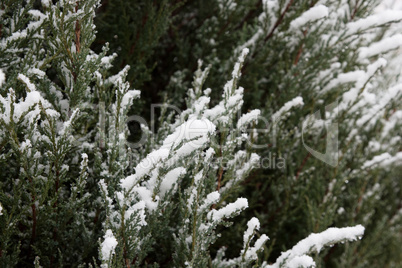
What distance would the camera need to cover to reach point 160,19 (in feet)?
7.77

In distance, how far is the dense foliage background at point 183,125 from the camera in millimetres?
1454

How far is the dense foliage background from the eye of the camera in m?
1.45

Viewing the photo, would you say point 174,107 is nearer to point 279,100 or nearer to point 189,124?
point 279,100

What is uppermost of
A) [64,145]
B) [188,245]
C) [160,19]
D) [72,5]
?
[160,19]

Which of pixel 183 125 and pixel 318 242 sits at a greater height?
pixel 183 125

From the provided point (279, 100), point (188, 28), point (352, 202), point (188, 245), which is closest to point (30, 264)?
point (188, 245)

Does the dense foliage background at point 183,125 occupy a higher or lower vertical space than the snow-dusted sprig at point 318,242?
higher

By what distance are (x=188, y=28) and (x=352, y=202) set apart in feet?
7.91

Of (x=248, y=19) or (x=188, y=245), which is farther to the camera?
(x=248, y=19)

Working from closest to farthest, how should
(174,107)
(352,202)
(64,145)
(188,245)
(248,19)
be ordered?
(64,145) → (188,245) → (174,107) → (248,19) → (352,202)

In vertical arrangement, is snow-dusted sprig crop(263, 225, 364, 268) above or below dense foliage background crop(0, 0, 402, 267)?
below

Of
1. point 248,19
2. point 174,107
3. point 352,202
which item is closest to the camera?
point 174,107

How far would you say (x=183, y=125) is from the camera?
1445mm

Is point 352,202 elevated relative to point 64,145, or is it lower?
lower
